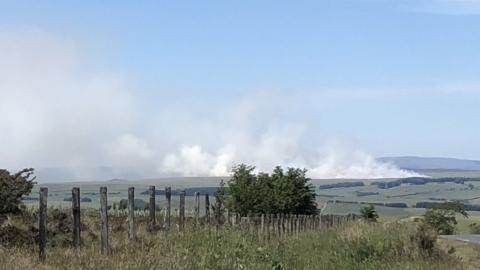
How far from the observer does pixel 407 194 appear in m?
183

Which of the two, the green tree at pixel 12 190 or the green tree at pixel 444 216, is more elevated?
the green tree at pixel 12 190

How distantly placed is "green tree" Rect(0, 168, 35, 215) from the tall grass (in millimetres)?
2014

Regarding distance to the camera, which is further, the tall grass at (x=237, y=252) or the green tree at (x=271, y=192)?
the green tree at (x=271, y=192)

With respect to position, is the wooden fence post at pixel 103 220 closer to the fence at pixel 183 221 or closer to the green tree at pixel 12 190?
the fence at pixel 183 221

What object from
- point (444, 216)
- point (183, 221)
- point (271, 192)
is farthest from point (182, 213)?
point (444, 216)

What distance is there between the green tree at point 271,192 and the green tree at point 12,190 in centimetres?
2121

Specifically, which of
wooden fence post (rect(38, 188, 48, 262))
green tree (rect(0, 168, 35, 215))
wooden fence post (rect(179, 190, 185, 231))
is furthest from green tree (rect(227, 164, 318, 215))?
wooden fence post (rect(38, 188, 48, 262))

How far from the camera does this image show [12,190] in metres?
20.1

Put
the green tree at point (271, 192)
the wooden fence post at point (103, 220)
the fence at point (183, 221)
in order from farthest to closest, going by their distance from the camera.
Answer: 1. the green tree at point (271, 192)
2. the wooden fence post at point (103, 220)
3. the fence at point (183, 221)

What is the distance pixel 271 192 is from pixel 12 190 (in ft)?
77.8

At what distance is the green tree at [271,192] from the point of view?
139ft

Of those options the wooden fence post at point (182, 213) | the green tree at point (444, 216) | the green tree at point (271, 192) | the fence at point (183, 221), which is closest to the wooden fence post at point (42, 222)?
the fence at point (183, 221)

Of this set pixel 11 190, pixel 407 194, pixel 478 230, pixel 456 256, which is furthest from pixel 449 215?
pixel 407 194

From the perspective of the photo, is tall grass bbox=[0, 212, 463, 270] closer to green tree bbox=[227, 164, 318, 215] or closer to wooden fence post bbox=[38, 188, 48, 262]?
wooden fence post bbox=[38, 188, 48, 262]
